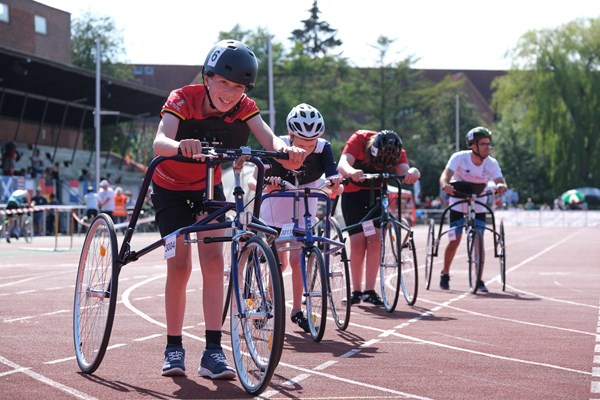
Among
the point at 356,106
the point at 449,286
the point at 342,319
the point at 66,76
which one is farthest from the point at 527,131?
the point at 342,319

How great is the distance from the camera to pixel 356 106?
3487 inches

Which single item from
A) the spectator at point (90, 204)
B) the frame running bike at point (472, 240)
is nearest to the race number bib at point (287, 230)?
the frame running bike at point (472, 240)

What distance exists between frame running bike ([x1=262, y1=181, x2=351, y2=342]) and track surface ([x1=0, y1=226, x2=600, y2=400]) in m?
0.20

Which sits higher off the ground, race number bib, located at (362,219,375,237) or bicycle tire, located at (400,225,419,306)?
race number bib, located at (362,219,375,237)

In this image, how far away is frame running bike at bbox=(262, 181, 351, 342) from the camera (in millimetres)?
9656

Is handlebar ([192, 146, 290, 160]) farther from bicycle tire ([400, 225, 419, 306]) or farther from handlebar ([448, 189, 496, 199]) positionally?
handlebar ([448, 189, 496, 199])

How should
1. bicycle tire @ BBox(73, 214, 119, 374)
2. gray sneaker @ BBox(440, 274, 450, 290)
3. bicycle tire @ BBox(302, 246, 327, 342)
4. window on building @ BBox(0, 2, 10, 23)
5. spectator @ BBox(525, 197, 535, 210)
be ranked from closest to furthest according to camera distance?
bicycle tire @ BBox(73, 214, 119, 374) → bicycle tire @ BBox(302, 246, 327, 342) → gray sneaker @ BBox(440, 274, 450, 290) → window on building @ BBox(0, 2, 10, 23) → spectator @ BBox(525, 197, 535, 210)

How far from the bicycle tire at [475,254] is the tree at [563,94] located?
6414 cm

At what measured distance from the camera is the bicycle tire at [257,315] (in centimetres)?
638

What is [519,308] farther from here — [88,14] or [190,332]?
[88,14]

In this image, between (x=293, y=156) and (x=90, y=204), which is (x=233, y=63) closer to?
(x=293, y=156)

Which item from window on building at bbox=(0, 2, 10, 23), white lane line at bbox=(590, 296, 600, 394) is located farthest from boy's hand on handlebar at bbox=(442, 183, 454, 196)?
window on building at bbox=(0, 2, 10, 23)

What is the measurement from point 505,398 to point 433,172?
89.3 m

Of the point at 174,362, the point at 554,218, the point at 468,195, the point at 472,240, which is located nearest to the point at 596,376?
the point at 174,362
